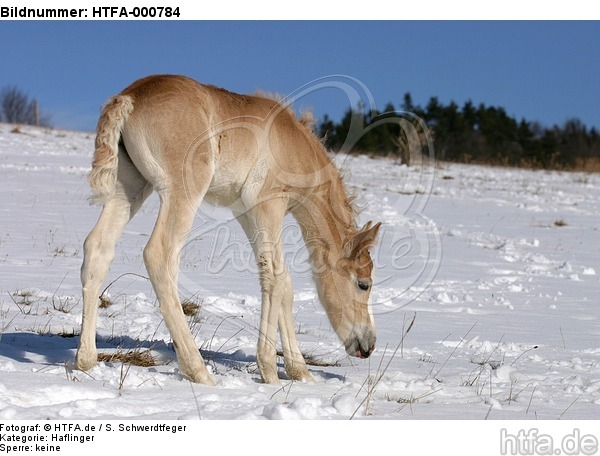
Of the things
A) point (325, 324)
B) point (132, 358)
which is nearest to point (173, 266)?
point (132, 358)

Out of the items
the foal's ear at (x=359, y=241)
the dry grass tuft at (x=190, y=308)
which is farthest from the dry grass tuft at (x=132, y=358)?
the dry grass tuft at (x=190, y=308)

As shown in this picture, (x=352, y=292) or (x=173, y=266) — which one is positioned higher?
(x=173, y=266)

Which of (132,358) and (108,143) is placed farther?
(132,358)

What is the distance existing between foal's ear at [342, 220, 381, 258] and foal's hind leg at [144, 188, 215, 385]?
4.36 ft

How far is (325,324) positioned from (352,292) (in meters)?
1.69

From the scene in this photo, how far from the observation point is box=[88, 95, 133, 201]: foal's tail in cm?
523

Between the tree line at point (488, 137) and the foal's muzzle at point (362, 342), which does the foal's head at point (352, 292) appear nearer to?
the foal's muzzle at point (362, 342)

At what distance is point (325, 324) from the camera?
25.0ft

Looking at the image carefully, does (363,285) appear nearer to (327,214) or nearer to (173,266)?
(327,214)

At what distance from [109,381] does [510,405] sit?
8.15 feet

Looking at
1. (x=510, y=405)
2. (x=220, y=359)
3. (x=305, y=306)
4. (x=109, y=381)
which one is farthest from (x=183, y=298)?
(x=510, y=405)

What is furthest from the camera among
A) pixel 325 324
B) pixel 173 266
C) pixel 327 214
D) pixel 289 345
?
pixel 325 324

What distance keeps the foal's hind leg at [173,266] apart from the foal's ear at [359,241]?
4.36 feet
